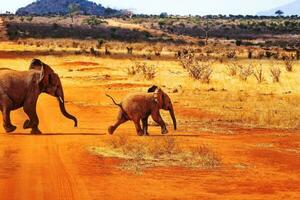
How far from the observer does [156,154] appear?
13.0 m

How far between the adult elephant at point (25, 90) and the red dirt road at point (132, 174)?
0.38 m

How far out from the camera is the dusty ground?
10.0 m

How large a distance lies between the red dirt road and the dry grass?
0.29 metres

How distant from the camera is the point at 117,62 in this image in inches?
1800

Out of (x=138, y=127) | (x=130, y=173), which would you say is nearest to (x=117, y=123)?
(x=138, y=127)

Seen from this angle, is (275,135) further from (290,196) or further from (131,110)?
(290,196)

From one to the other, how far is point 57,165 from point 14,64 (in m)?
31.1

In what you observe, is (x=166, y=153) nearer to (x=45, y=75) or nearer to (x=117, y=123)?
(x=117, y=123)

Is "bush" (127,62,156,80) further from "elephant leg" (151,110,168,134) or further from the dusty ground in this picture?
"elephant leg" (151,110,168,134)

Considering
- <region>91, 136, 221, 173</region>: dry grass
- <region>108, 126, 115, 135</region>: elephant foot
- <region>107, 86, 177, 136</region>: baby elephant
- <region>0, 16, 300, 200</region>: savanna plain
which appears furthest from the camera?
<region>108, 126, 115, 135</region>: elephant foot

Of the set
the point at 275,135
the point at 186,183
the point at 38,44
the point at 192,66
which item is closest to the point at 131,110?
the point at 275,135

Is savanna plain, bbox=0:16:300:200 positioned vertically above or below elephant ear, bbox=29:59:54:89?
below

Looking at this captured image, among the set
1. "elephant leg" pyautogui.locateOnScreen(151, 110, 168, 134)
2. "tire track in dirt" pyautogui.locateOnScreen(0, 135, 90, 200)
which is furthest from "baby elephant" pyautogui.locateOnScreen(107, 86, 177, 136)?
"tire track in dirt" pyautogui.locateOnScreen(0, 135, 90, 200)

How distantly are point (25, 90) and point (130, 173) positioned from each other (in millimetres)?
5312
